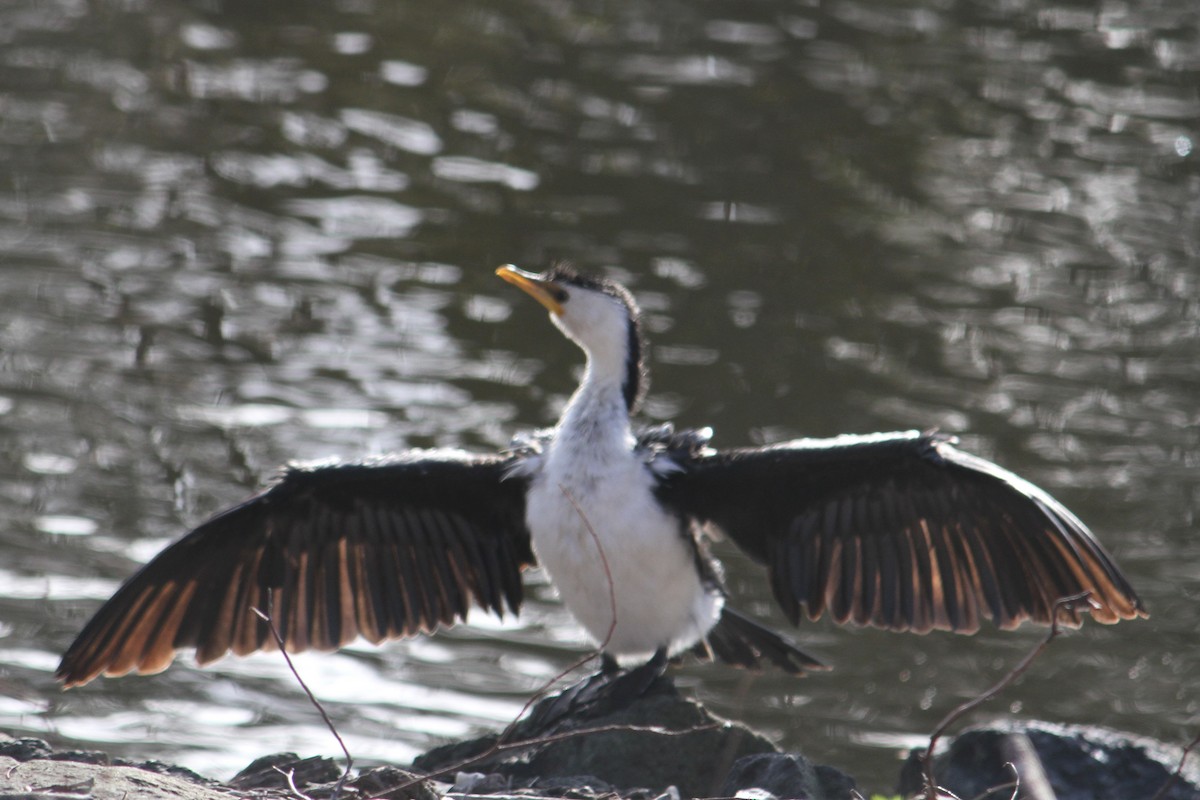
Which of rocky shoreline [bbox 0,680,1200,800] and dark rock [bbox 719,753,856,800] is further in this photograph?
dark rock [bbox 719,753,856,800]

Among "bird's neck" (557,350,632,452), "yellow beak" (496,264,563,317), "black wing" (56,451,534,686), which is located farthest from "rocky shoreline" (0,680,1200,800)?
"yellow beak" (496,264,563,317)

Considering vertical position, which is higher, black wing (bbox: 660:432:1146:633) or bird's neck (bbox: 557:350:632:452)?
bird's neck (bbox: 557:350:632:452)

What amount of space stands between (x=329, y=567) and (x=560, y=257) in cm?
515

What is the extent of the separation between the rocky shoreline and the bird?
0.31 meters

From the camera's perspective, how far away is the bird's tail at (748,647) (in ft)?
20.1

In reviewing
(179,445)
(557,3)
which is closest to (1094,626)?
(179,445)

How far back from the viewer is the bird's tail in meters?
6.12

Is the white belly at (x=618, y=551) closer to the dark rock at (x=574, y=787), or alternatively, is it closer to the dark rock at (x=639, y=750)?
the dark rock at (x=639, y=750)

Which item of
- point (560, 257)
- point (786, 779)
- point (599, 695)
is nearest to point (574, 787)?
point (786, 779)

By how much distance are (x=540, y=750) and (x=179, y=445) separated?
12.3 feet

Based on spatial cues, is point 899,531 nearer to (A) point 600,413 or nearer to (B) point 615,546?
(B) point 615,546

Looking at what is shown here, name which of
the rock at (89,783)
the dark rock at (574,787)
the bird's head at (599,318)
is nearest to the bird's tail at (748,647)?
the bird's head at (599,318)

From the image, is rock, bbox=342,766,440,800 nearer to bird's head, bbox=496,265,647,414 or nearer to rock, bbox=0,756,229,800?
rock, bbox=0,756,229,800

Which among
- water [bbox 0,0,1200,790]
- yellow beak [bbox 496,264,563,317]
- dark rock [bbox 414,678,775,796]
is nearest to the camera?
dark rock [bbox 414,678,775,796]
